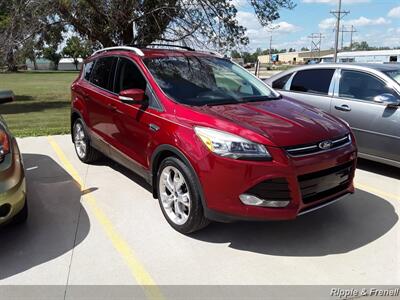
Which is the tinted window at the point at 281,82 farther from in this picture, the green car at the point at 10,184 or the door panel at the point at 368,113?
the green car at the point at 10,184

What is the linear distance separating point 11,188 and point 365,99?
489 centimetres

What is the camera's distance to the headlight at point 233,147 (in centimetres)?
358

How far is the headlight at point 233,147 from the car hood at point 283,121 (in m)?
0.14

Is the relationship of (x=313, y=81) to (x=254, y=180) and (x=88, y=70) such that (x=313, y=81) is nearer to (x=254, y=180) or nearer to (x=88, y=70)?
(x=88, y=70)

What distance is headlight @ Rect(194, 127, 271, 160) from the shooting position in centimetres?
358

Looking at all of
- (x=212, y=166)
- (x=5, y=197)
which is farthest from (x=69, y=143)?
(x=212, y=166)

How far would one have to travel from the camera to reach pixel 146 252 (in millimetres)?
3859

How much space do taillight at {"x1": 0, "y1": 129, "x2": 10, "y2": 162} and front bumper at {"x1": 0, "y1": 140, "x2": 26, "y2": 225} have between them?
0.04 metres

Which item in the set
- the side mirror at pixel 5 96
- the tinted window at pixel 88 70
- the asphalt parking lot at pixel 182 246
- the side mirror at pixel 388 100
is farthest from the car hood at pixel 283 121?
the tinted window at pixel 88 70

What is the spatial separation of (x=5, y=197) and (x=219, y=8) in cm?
1090

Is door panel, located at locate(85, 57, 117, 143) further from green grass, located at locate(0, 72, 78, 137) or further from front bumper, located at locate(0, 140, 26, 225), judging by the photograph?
green grass, located at locate(0, 72, 78, 137)

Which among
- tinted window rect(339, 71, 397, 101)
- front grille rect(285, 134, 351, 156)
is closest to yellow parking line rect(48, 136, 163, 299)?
front grille rect(285, 134, 351, 156)
